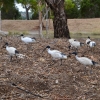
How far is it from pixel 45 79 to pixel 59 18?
7.38 metres

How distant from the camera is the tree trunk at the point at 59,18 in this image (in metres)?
14.0

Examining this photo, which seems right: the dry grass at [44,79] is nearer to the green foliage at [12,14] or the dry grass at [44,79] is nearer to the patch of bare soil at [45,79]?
the patch of bare soil at [45,79]

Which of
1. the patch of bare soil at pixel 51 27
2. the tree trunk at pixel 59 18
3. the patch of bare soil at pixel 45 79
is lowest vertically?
the patch of bare soil at pixel 51 27

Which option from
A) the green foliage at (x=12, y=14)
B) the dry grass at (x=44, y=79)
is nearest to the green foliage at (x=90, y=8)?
the green foliage at (x=12, y=14)

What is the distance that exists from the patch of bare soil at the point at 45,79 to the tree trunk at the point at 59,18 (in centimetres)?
471

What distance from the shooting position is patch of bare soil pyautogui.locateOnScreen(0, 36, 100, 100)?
6.35 meters

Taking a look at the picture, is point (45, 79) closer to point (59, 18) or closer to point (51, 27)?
point (59, 18)

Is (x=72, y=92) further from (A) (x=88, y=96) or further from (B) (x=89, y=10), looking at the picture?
(B) (x=89, y=10)

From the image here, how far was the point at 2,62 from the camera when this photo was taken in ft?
27.9

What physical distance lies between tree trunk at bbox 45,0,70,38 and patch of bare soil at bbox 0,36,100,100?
4708mm

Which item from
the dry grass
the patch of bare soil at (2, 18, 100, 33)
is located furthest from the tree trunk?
the patch of bare soil at (2, 18, 100, 33)

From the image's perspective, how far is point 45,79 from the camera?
7.26m

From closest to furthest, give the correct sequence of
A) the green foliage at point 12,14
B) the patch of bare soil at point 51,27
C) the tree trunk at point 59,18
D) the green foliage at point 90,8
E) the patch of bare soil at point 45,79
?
the patch of bare soil at point 45,79 → the tree trunk at point 59,18 → the patch of bare soil at point 51,27 → the green foliage at point 90,8 → the green foliage at point 12,14

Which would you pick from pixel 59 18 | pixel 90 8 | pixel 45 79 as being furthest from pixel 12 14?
pixel 45 79
